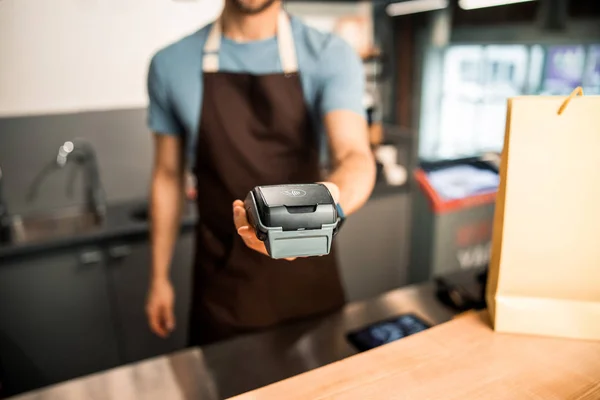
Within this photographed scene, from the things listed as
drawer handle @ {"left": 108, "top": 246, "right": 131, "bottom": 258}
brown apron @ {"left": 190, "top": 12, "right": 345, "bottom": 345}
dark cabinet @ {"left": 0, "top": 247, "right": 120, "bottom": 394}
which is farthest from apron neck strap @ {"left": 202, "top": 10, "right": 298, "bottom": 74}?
drawer handle @ {"left": 108, "top": 246, "right": 131, "bottom": 258}

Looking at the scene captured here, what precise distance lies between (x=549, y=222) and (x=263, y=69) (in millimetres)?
588

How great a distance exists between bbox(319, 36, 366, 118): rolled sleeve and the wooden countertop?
471mm

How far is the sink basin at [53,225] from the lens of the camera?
142cm

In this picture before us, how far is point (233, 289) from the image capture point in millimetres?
1081

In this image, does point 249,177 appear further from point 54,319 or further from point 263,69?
point 54,319

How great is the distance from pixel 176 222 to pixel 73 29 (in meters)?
0.50

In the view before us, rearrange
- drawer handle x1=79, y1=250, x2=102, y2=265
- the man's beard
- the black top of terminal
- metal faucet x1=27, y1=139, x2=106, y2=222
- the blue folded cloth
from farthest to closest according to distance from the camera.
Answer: the blue folded cloth, drawer handle x1=79, y1=250, x2=102, y2=265, metal faucet x1=27, y1=139, x2=106, y2=222, the man's beard, the black top of terminal

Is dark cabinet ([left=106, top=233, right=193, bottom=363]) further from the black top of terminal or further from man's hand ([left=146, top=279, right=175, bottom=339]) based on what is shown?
the black top of terminal

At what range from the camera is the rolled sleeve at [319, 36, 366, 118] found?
977 mm

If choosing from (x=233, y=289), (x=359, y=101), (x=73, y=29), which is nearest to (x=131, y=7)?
(x=73, y=29)

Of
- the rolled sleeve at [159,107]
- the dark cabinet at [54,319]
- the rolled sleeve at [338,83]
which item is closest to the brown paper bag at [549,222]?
the rolled sleeve at [338,83]

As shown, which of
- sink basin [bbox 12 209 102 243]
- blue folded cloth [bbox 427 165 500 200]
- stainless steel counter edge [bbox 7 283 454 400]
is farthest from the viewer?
blue folded cloth [bbox 427 165 500 200]

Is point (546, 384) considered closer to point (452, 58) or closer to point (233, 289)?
point (233, 289)

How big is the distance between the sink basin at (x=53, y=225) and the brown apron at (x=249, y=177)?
58 centimetres
